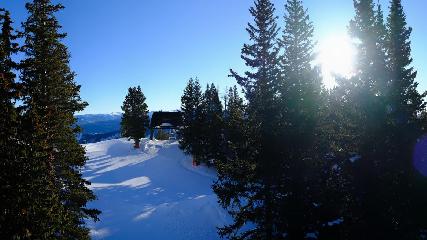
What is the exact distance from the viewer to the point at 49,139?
19172mm

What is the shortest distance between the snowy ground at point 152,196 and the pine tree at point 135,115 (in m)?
4.10

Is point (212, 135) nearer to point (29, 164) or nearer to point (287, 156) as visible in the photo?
point (287, 156)

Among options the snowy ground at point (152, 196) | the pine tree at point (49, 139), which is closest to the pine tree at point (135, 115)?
the snowy ground at point (152, 196)

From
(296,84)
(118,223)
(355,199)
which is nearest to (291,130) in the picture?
(296,84)

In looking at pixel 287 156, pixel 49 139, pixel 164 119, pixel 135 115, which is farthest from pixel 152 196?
pixel 164 119

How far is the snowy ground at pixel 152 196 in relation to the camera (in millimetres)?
31375

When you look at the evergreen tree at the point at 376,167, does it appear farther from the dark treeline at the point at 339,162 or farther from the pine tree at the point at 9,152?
the pine tree at the point at 9,152

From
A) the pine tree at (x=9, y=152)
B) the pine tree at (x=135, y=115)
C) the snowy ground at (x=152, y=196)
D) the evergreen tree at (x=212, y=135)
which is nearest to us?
the pine tree at (x=9, y=152)

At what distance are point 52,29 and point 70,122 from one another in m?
7.00

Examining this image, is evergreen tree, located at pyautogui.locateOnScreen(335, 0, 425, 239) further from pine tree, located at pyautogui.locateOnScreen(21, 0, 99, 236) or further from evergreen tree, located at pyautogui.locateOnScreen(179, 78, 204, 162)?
evergreen tree, located at pyautogui.locateOnScreen(179, 78, 204, 162)

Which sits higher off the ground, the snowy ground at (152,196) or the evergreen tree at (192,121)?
the evergreen tree at (192,121)

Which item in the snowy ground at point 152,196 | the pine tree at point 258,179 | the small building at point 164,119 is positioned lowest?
the snowy ground at point 152,196

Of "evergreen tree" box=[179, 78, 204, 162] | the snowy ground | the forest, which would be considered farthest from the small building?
the forest

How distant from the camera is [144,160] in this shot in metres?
61.7
